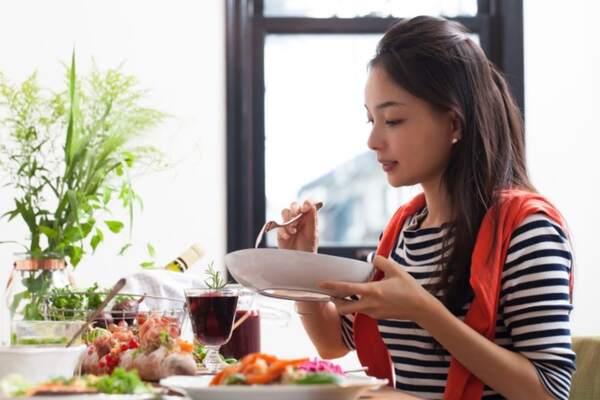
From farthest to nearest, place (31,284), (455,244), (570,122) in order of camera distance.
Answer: (570,122), (31,284), (455,244)

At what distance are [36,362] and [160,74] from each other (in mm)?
2461

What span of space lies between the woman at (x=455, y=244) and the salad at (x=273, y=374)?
0.38 meters

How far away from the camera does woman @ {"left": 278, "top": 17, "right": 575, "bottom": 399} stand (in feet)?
5.41

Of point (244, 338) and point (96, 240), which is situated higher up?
point (96, 240)

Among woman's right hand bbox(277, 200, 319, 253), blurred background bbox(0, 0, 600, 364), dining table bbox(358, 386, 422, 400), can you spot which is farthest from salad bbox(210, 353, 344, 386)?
blurred background bbox(0, 0, 600, 364)

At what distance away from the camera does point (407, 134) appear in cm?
186

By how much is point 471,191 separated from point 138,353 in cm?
71

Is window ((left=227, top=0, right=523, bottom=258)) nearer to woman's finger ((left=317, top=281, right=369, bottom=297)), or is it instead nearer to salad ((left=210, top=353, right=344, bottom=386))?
woman's finger ((left=317, top=281, right=369, bottom=297))

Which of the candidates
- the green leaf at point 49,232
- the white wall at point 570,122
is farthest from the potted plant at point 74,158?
the white wall at point 570,122

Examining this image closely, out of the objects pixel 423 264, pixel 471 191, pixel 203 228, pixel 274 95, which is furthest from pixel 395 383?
pixel 274 95

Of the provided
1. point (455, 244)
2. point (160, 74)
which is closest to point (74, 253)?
point (455, 244)

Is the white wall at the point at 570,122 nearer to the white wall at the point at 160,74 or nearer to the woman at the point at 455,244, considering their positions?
the white wall at the point at 160,74

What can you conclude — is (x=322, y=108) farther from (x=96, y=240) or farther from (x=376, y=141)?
(x=376, y=141)

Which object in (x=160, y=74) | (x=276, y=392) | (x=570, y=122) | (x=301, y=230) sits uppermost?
(x=160, y=74)
